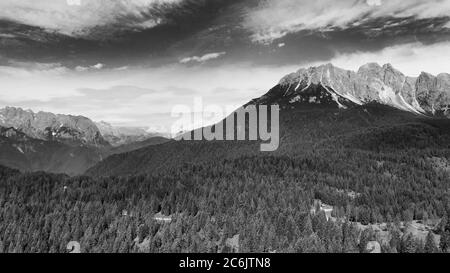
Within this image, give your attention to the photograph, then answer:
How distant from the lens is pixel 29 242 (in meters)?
196

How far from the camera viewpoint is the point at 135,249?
7426 inches

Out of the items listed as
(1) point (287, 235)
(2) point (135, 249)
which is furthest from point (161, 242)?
(1) point (287, 235)

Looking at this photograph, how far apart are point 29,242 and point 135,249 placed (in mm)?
58681
